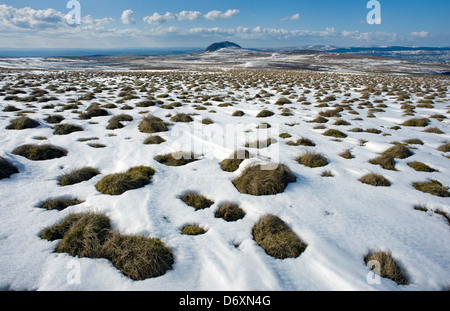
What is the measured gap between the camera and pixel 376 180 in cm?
651

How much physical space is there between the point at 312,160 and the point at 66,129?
10.5 meters

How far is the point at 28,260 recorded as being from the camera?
379 cm

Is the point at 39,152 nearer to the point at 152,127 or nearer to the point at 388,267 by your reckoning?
the point at 152,127

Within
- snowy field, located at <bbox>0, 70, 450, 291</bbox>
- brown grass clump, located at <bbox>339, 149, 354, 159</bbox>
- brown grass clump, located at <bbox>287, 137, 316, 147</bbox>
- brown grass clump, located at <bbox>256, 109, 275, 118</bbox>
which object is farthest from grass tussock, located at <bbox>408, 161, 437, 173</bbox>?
brown grass clump, located at <bbox>256, 109, 275, 118</bbox>

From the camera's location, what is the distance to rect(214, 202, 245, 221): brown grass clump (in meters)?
5.15

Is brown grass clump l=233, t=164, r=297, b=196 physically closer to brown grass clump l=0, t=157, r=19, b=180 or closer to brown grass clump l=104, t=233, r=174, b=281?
brown grass clump l=104, t=233, r=174, b=281

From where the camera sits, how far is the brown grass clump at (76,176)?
20.7 ft

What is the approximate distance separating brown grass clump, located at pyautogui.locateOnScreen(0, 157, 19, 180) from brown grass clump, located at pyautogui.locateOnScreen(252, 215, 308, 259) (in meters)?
6.82

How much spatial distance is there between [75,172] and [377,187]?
8.36 meters

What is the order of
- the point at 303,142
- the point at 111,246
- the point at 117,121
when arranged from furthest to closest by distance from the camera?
the point at 117,121 → the point at 303,142 → the point at 111,246

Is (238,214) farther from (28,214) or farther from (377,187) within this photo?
(28,214)

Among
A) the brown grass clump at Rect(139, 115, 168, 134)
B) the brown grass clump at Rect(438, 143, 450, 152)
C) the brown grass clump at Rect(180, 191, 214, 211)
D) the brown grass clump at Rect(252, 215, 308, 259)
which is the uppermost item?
the brown grass clump at Rect(139, 115, 168, 134)

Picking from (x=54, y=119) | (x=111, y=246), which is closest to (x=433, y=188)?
(x=111, y=246)

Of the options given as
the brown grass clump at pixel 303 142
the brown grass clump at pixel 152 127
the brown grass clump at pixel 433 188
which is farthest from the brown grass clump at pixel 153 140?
the brown grass clump at pixel 433 188
